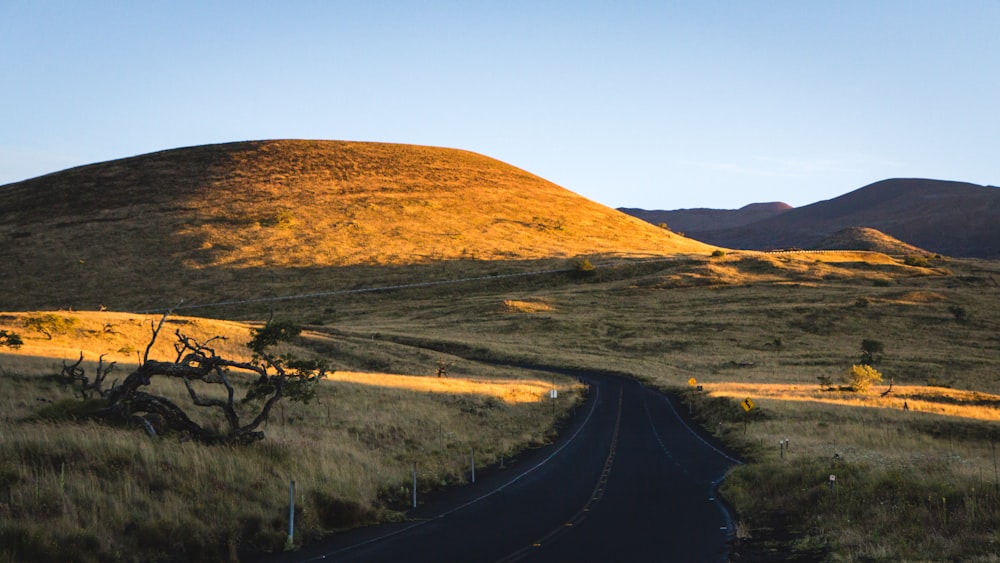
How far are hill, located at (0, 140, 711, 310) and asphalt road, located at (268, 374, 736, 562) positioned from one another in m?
79.0

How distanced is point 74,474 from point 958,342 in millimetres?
77121

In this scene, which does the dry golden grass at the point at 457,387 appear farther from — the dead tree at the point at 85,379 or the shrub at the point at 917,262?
the shrub at the point at 917,262

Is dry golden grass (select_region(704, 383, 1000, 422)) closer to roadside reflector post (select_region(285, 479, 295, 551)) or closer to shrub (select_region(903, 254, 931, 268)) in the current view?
roadside reflector post (select_region(285, 479, 295, 551))

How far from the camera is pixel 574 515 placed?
671 inches

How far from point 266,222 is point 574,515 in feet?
378

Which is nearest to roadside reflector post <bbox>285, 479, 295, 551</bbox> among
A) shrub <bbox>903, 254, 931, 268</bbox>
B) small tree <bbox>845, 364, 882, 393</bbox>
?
small tree <bbox>845, 364, 882, 393</bbox>

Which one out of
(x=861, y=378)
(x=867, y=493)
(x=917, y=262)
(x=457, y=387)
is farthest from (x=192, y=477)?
(x=917, y=262)

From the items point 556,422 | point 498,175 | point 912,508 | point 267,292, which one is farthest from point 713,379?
point 498,175

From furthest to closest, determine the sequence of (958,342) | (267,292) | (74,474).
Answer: (267,292) → (958,342) → (74,474)

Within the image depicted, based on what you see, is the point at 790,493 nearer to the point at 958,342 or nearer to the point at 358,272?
the point at 958,342

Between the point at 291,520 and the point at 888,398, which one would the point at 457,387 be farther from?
the point at 291,520

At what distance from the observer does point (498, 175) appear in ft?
576

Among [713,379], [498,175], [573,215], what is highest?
[498,175]

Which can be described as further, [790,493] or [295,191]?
[295,191]
